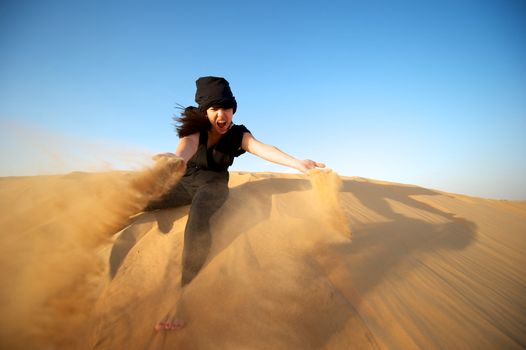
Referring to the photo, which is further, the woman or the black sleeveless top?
the black sleeveless top

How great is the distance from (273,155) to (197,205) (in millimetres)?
1107

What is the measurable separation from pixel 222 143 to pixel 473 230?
4233 millimetres

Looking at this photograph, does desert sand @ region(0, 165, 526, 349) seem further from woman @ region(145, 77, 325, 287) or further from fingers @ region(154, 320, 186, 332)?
woman @ region(145, 77, 325, 287)

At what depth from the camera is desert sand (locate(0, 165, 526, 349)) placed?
5.63ft

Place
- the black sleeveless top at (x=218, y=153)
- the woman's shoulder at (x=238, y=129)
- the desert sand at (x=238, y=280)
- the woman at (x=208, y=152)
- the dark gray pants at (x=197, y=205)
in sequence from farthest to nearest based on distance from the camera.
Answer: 1. the woman's shoulder at (x=238, y=129)
2. the black sleeveless top at (x=218, y=153)
3. the woman at (x=208, y=152)
4. the dark gray pants at (x=197, y=205)
5. the desert sand at (x=238, y=280)

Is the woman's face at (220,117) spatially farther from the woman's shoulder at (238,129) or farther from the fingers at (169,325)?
the fingers at (169,325)

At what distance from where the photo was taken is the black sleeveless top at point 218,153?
3.22 metres

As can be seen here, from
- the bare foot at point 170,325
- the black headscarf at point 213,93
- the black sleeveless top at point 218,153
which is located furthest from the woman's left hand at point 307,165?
the bare foot at point 170,325

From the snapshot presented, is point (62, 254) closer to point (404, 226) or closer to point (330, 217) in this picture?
point (330, 217)

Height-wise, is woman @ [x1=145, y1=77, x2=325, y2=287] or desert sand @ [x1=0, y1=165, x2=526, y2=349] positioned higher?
woman @ [x1=145, y1=77, x2=325, y2=287]

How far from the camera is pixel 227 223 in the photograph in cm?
291

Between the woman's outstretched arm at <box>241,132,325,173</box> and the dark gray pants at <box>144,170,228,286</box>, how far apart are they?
0.51 meters

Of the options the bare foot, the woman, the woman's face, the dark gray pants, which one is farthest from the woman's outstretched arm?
the bare foot

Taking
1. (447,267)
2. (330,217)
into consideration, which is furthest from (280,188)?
(447,267)
